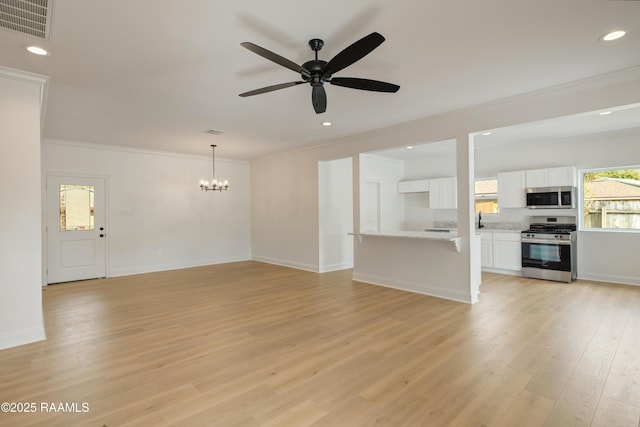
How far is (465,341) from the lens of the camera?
10.4ft

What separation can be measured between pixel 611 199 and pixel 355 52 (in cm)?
636

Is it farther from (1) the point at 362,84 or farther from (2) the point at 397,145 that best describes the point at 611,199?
(1) the point at 362,84

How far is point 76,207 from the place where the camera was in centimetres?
625

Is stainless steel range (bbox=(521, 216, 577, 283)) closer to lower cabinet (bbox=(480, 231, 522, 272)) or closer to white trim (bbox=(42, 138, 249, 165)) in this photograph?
lower cabinet (bbox=(480, 231, 522, 272))

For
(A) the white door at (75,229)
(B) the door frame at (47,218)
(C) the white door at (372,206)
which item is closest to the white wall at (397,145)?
(C) the white door at (372,206)

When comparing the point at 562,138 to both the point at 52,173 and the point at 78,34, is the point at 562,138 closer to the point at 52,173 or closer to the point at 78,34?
the point at 78,34

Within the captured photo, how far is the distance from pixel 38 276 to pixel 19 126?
1581 mm

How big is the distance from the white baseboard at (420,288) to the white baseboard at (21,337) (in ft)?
14.8

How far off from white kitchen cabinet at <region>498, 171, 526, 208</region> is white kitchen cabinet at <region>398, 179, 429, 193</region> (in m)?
1.69

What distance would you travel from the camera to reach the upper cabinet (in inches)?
233

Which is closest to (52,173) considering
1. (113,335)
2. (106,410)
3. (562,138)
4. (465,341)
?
(113,335)

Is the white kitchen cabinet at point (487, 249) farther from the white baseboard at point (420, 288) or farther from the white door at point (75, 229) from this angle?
the white door at point (75, 229)

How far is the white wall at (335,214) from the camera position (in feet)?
22.6

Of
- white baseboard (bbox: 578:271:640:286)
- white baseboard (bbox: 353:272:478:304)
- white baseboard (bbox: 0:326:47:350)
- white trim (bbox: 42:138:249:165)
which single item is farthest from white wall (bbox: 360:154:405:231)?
white baseboard (bbox: 0:326:47:350)
